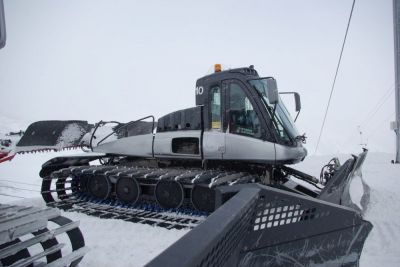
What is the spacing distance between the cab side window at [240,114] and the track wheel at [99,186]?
3.42 metres

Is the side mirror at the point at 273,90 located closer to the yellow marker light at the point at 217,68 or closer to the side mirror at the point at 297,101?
the side mirror at the point at 297,101

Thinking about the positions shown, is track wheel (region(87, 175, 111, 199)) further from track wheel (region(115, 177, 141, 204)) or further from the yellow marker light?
the yellow marker light

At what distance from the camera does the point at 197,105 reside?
20.6ft

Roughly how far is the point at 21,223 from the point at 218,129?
4.20m

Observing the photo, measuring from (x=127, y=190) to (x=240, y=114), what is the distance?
126 inches

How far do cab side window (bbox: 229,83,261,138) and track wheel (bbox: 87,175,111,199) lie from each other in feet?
11.2

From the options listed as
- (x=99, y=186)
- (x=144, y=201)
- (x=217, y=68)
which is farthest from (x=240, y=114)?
(x=99, y=186)

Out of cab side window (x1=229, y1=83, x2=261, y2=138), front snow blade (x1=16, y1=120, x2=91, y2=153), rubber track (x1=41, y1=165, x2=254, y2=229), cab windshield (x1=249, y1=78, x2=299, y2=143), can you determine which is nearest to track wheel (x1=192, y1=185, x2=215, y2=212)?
rubber track (x1=41, y1=165, x2=254, y2=229)

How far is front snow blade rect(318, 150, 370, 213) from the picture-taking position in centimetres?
412

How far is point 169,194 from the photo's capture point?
5.89m

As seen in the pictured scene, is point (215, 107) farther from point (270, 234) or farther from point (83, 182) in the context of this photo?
point (270, 234)

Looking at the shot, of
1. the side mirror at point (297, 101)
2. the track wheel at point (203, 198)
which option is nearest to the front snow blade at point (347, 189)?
the side mirror at point (297, 101)

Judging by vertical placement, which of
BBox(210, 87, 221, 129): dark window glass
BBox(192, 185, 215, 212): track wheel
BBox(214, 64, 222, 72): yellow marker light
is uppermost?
BBox(214, 64, 222, 72): yellow marker light

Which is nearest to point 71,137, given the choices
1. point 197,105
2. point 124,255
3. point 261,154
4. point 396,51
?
point 197,105
